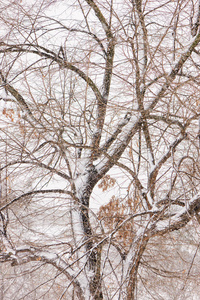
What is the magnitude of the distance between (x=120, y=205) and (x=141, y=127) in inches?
47.5

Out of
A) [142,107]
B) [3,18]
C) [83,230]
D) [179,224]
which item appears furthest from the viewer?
[83,230]

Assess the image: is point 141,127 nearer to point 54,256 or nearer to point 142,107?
point 142,107

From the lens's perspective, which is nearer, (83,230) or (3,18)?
(3,18)

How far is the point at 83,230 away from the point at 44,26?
3207 millimetres

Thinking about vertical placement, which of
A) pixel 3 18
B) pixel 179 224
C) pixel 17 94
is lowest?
pixel 179 224

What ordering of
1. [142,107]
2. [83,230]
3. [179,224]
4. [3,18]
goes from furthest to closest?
[83,230] → [3,18] → [142,107] → [179,224]

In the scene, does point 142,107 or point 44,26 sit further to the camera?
point 44,26

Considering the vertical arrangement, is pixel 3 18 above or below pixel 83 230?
above

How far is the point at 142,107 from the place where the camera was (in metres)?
4.08

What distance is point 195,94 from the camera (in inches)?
144

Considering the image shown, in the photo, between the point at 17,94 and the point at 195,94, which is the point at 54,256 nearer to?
the point at 17,94

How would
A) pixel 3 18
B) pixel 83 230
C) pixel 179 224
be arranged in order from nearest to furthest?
pixel 179 224 → pixel 3 18 → pixel 83 230

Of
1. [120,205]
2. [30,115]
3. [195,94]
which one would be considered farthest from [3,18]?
[120,205]

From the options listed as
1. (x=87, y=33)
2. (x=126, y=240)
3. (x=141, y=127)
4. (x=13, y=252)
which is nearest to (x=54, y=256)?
(x=13, y=252)
